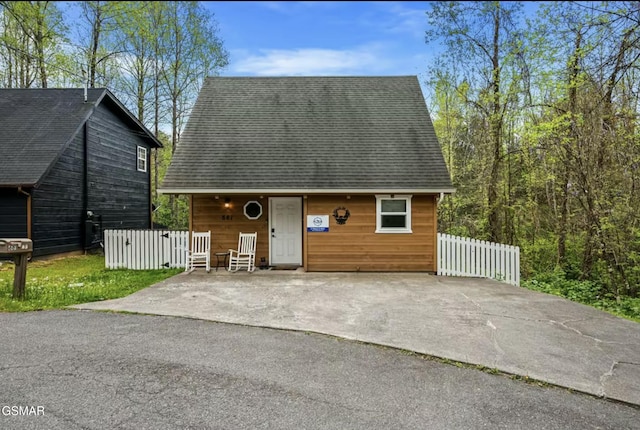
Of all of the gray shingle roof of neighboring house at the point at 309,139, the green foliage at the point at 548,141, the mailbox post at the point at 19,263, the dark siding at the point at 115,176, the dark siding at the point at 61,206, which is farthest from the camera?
the dark siding at the point at 115,176

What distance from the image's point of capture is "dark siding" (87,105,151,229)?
13.7m

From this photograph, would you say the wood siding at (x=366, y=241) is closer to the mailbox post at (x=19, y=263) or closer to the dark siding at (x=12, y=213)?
the mailbox post at (x=19, y=263)

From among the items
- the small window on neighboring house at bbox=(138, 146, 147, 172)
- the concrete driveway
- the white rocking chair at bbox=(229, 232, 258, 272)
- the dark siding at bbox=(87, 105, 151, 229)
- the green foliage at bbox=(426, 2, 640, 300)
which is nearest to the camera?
the concrete driveway

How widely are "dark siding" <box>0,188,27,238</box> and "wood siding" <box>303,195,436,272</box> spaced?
337 inches

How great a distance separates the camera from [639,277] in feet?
26.1

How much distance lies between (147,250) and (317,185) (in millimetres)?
5318

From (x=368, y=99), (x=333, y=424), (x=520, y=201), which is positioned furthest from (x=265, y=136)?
(x=333, y=424)

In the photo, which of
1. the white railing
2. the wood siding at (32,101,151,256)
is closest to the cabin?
the white railing

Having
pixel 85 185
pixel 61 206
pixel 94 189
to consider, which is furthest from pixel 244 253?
pixel 94 189

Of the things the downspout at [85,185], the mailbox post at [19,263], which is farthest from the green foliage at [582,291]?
the downspout at [85,185]

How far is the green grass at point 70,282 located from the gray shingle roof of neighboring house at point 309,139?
2.45m

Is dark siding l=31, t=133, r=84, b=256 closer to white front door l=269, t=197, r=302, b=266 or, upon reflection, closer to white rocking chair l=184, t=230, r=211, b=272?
white rocking chair l=184, t=230, r=211, b=272

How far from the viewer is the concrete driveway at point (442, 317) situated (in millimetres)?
3889

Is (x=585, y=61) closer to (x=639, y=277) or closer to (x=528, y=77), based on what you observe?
(x=528, y=77)
